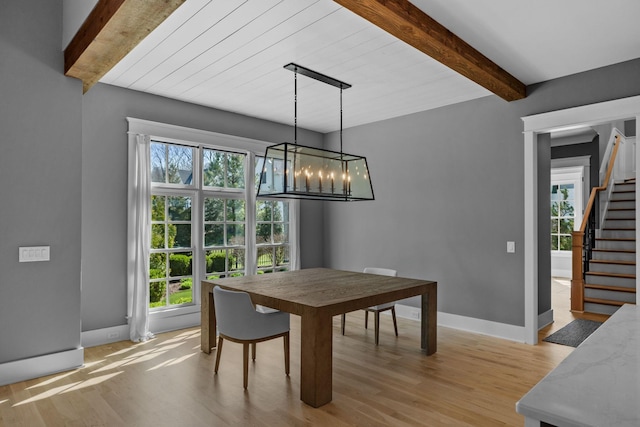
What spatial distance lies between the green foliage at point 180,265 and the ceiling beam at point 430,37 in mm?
3551

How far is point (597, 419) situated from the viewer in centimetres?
85

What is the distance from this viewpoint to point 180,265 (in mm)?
4855

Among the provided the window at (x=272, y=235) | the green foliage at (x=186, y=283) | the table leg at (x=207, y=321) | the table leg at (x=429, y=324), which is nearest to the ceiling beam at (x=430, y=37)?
the table leg at (x=429, y=324)

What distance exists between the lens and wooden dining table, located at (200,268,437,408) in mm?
2854

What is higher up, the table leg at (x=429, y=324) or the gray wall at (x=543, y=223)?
the gray wall at (x=543, y=223)

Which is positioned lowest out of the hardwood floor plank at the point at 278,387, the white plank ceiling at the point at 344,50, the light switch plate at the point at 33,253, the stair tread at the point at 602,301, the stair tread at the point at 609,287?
the hardwood floor plank at the point at 278,387

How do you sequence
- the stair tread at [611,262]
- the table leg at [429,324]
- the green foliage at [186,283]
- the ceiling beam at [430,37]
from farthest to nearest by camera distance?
1. the stair tread at [611,262]
2. the green foliage at [186,283]
3. the table leg at [429,324]
4. the ceiling beam at [430,37]

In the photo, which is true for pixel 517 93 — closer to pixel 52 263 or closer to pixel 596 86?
pixel 596 86

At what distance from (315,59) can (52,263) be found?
2.88m

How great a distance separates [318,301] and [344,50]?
2103mm

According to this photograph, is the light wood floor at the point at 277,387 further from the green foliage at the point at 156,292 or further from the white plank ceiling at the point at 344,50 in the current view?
the white plank ceiling at the point at 344,50

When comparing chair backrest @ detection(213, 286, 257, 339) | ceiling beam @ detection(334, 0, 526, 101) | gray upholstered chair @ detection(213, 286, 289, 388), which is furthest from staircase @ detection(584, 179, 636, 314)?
chair backrest @ detection(213, 286, 257, 339)

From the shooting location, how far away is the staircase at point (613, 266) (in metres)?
5.43

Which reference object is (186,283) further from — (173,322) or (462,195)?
(462,195)
